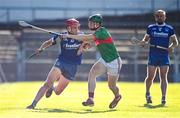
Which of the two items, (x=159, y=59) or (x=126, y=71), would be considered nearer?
(x=159, y=59)

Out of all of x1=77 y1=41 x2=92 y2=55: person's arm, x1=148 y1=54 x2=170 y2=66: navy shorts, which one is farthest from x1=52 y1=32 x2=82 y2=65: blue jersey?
x1=148 y1=54 x2=170 y2=66: navy shorts

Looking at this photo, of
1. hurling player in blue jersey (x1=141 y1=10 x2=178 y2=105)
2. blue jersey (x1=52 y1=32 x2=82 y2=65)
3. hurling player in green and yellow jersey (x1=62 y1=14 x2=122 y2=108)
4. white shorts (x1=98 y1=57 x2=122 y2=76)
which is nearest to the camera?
hurling player in green and yellow jersey (x1=62 y1=14 x2=122 y2=108)

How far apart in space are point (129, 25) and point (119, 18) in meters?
0.97

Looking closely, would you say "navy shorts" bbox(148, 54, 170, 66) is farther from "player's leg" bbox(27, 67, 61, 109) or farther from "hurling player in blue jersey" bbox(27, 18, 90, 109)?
"player's leg" bbox(27, 67, 61, 109)

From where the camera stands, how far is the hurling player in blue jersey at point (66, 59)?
15439 mm

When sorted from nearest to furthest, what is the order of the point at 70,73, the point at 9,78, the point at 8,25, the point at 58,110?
the point at 58,110, the point at 70,73, the point at 9,78, the point at 8,25

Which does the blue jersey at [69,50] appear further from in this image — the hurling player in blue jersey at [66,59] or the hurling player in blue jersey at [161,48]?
the hurling player in blue jersey at [161,48]

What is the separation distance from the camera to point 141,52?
41312 mm

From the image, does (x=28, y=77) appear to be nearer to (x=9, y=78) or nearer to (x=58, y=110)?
(x=9, y=78)

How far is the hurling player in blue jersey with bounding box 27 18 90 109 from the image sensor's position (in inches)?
608

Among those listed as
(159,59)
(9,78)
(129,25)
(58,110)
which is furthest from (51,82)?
(129,25)

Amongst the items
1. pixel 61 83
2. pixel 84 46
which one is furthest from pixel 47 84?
pixel 61 83

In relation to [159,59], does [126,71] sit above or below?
below

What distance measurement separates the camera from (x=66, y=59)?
16.1 metres
